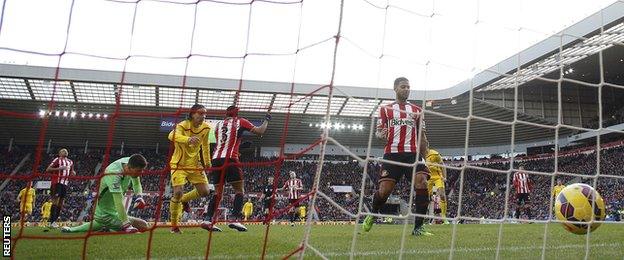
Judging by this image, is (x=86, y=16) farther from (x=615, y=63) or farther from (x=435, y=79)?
(x=615, y=63)

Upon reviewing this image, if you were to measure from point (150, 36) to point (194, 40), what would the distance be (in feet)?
1.80

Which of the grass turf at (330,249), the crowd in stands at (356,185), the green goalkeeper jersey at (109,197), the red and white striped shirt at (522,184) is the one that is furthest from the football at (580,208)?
the crowd in stands at (356,185)

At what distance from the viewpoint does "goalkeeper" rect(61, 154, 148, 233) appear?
18.1ft

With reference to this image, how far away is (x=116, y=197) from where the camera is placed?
5516 mm

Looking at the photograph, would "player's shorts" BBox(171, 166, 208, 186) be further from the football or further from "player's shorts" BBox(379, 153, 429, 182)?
the football

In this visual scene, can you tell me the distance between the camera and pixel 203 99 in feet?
79.2

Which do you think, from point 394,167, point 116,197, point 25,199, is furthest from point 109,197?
point 394,167

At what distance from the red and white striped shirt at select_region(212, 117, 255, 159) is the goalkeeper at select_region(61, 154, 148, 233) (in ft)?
3.70

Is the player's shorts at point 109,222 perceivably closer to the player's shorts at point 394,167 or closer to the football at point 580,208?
the player's shorts at point 394,167

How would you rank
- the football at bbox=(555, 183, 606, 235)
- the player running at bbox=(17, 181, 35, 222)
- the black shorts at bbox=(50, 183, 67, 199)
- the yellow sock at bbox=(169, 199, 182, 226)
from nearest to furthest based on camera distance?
1. the player running at bbox=(17, 181, 35, 222)
2. the football at bbox=(555, 183, 606, 235)
3. the yellow sock at bbox=(169, 199, 182, 226)
4. the black shorts at bbox=(50, 183, 67, 199)

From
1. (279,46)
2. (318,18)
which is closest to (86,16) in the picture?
(279,46)

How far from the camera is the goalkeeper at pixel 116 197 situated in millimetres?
5504

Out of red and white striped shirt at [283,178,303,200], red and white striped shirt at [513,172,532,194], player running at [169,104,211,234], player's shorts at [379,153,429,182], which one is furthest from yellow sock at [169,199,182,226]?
red and white striped shirt at [513,172,532,194]

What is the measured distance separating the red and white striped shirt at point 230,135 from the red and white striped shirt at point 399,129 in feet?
6.24
